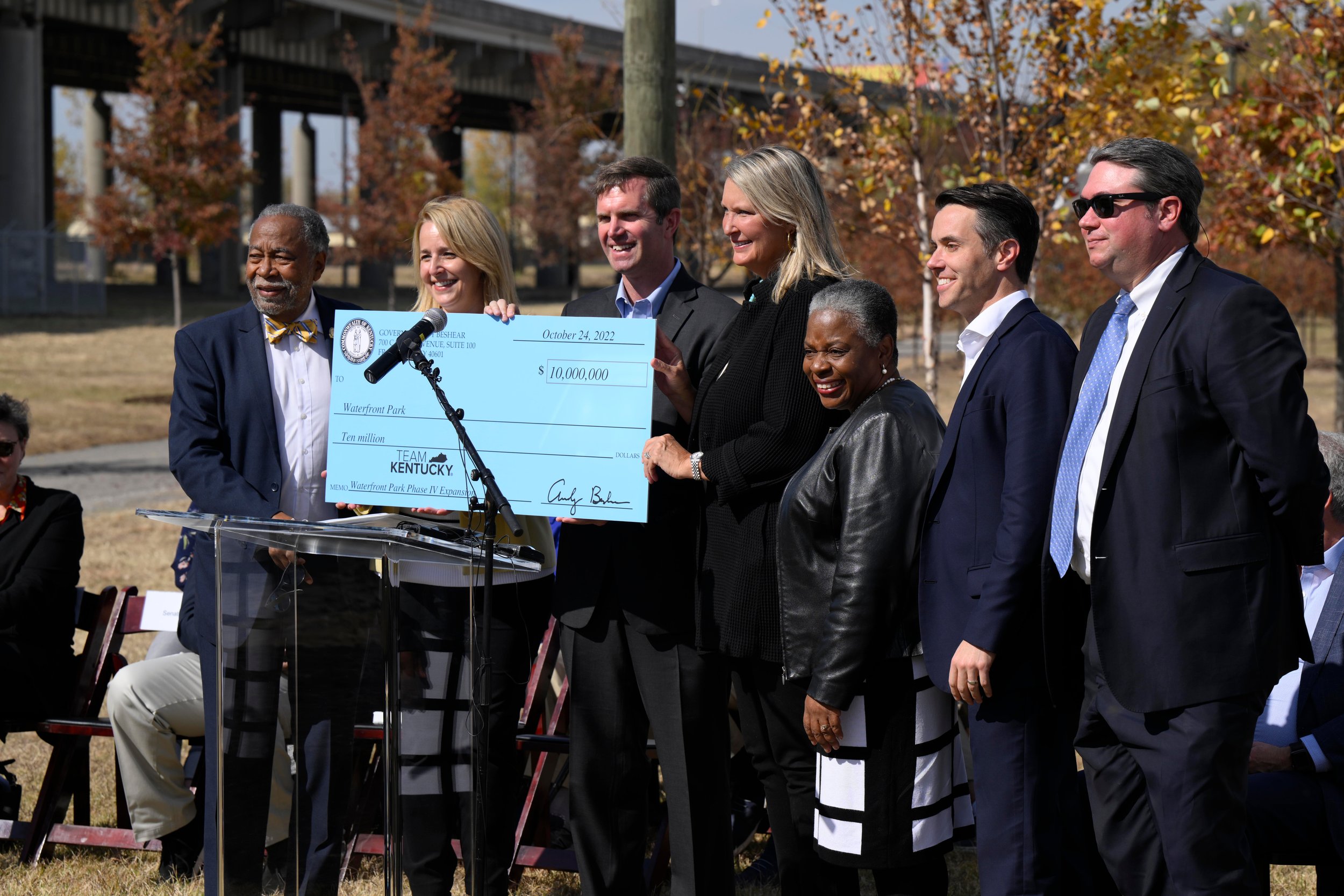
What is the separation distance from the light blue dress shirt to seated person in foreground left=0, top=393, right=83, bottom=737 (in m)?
2.65

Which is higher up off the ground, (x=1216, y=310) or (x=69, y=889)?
(x=1216, y=310)

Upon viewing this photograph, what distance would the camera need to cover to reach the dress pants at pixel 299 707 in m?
3.54

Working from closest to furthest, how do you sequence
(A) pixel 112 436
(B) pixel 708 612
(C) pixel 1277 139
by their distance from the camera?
(B) pixel 708 612 < (C) pixel 1277 139 < (A) pixel 112 436

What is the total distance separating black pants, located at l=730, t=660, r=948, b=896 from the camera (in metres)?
3.92

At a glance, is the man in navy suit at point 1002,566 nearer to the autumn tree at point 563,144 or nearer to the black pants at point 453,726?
the black pants at point 453,726

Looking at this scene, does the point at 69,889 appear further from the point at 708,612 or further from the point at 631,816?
the point at 708,612

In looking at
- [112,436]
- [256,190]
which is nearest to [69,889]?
[112,436]

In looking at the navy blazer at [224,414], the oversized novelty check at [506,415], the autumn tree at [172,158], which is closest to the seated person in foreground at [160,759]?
the navy blazer at [224,414]

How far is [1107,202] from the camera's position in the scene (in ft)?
10.8

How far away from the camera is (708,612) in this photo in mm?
Answer: 3932

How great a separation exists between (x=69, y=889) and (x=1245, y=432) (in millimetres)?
4314

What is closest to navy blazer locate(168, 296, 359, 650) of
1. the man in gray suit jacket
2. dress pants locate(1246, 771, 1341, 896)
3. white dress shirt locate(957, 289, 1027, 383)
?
the man in gray suit jacket

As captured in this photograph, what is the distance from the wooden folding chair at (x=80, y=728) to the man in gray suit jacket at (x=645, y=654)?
2.27 m

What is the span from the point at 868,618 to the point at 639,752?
0.98 metres
